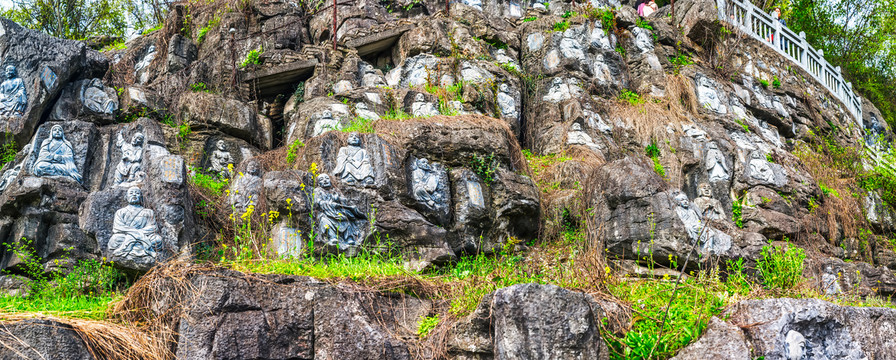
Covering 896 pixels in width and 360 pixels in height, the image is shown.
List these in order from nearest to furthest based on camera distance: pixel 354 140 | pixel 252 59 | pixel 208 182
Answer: pixel 354 140 < pixel 208 182 < pixel 252 59

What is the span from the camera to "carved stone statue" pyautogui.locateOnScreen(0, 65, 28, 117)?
1112 centimetres

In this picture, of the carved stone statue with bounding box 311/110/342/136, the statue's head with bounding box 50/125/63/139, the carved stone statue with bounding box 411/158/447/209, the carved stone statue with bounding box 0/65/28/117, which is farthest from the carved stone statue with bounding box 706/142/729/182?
the carved stone statue with bounding box 0/65/28/117

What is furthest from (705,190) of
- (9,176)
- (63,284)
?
(9,176)

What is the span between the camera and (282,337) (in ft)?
20.4

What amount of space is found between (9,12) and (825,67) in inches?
821

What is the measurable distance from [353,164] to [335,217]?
1.12m

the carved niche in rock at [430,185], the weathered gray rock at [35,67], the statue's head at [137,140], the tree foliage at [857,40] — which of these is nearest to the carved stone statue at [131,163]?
the statue's head at [137,140]

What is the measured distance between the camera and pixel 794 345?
5328 millimetres

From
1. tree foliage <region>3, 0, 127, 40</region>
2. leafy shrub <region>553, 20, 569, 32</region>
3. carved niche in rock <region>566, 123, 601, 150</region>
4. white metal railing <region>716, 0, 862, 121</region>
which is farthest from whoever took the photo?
tree foliage <region>3, 0, 127, 40</region>

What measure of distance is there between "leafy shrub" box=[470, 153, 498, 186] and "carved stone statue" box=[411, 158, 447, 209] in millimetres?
573

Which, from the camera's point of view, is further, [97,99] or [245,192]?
[97,99]

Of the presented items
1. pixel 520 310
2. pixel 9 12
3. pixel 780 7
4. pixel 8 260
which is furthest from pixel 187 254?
pixel 780 7

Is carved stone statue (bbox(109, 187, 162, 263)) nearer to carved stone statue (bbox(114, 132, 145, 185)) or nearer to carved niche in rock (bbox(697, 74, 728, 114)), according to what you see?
carved stone statue (bbox(114, 132, 145, 185))

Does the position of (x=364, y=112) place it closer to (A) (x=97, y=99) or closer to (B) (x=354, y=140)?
(B) (x=354, y=140)
